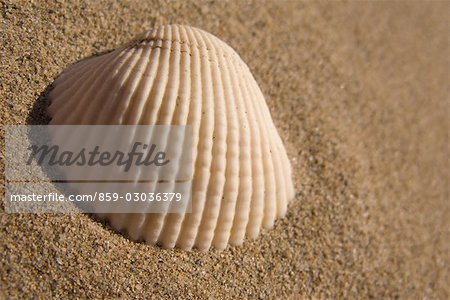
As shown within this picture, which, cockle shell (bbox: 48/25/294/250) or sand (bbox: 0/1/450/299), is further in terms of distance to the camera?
cockle shell (bbox: 48/25/294/250)

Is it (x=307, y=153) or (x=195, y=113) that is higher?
(x=195, y=113)

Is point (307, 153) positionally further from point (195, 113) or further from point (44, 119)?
point (44, 119)

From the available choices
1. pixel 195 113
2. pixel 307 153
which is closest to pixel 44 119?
pixel 195 113

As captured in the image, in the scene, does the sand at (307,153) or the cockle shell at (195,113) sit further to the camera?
the cockle shell at (195,113)

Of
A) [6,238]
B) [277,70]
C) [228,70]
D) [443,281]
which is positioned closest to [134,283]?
[6,238]

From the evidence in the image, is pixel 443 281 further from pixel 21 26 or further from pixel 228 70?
pixel 21 26
